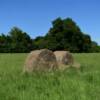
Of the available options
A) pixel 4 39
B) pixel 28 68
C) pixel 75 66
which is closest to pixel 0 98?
pixel 28 68

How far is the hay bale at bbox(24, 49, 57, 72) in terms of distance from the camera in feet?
51.5

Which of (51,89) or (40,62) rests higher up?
(40,62)

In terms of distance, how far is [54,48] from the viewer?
66.8 m

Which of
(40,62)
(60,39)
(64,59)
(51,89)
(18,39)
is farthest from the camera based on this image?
(60,39)

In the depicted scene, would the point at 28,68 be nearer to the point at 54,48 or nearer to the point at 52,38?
the point at 54,48

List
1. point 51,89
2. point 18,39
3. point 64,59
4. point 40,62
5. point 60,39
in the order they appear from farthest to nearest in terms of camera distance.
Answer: point 60,39 < point 18,39 < point 64,59 < point 40,62 < point 51,89

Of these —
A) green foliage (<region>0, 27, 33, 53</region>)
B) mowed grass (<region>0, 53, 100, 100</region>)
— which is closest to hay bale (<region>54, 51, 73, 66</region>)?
mowed grass (<region>0, 53, 100, 100</region>)

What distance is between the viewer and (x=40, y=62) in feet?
52.5

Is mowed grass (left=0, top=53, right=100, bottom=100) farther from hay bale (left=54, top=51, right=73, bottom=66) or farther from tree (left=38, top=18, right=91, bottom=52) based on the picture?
tree (left=38, top=18, right=91, bottom=52)

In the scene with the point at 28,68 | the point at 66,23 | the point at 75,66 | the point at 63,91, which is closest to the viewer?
the point at 63,91

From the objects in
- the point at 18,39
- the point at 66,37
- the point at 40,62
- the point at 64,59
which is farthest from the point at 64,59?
the point at 66,37

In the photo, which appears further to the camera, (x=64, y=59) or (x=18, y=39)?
(x=18, y=39)

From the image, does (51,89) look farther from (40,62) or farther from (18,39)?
(18,39)

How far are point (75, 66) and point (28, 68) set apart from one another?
271 centimetres
